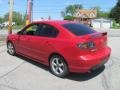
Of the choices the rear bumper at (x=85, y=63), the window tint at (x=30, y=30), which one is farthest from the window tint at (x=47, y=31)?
the rear bumper at (x=85, y=63)

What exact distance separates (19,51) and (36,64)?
94 cm

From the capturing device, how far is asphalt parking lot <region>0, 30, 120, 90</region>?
23.3 feet

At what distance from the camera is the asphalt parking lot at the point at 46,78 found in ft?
23.3

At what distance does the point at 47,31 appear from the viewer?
8578 millimetres

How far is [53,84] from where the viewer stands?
7336mm

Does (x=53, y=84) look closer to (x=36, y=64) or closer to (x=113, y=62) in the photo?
(x=36, y=64)

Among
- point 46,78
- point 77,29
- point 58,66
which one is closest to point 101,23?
point 77,29

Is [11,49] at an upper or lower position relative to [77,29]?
lower

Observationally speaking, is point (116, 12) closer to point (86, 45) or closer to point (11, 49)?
point (11, 49)

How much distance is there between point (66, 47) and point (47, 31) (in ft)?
3.97

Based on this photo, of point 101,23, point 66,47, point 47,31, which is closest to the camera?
point 66,47

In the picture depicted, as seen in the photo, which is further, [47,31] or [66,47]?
[47,31]

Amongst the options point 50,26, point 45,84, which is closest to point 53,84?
point 45,84

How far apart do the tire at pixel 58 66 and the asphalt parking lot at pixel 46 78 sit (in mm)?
146
